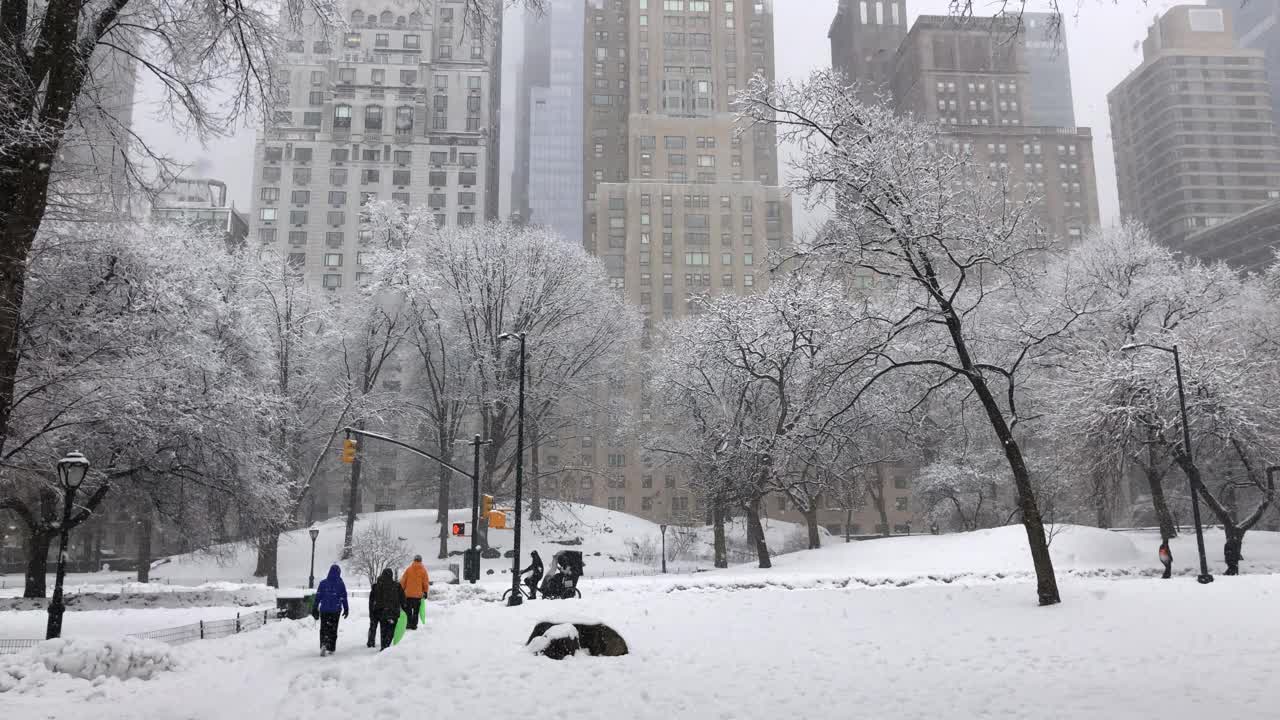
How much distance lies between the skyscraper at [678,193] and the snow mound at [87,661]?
77.7 meters

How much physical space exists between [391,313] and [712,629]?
3799 cm

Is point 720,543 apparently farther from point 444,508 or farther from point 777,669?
point 777,669

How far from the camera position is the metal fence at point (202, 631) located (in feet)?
48.7

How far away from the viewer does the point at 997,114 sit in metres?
156

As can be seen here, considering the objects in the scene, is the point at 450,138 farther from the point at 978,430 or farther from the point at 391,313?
the point at 978,430

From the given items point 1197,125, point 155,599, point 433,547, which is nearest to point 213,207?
point 433,547

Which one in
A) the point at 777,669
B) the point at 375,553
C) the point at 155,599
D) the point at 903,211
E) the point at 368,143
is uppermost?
the point at 368,143

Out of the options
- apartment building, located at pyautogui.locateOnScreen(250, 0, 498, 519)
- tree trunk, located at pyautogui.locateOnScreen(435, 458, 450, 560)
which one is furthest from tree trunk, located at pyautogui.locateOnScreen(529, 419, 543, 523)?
apartment building, located at pyautogui.locateOnScreen(250, 0, 498, 519)

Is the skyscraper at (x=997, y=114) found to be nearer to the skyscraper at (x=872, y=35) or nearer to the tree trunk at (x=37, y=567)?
the skyscraper at (x=872, y=35)

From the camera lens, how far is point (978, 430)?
48.2m

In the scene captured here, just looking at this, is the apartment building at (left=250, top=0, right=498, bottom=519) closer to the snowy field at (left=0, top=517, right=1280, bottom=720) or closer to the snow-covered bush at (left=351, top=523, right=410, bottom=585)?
the snow-covered bush at (left=351, top=523, right=410, bottom=585)

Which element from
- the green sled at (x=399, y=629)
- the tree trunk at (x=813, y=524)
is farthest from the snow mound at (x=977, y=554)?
the green sled at (x=399, y=629)

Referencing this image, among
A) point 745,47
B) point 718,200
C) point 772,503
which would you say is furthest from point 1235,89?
point 772,503

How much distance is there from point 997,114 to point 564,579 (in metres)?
158
